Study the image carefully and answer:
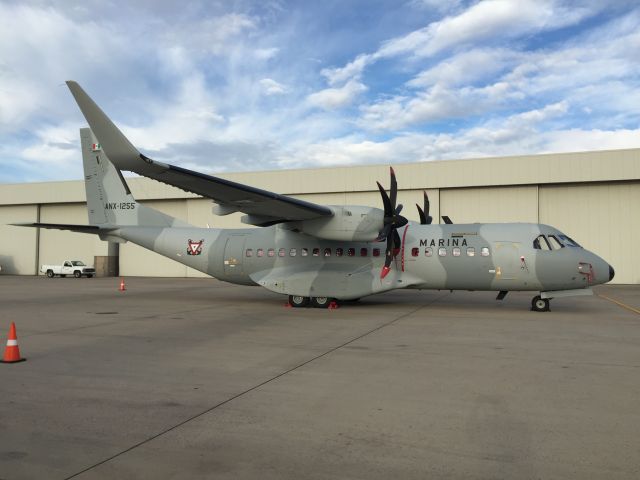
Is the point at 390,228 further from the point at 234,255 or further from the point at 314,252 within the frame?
the point at 234,255

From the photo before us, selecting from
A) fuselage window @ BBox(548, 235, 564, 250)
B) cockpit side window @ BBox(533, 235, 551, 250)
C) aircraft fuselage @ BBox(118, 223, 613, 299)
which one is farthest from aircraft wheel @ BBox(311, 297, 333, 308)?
fuselage window @ BBox(548, 235, 564, 250)

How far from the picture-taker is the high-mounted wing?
11.4m

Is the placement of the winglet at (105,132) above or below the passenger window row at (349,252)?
above

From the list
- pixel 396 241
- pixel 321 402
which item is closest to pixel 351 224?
pixel 396 241

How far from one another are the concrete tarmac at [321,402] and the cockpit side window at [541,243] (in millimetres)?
3658

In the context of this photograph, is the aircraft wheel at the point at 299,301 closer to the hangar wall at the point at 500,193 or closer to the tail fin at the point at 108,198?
the tail fin at the point at 108,198

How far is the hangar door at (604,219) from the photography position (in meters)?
29.5

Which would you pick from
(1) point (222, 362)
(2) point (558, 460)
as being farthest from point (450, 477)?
(1) point (222, 362)

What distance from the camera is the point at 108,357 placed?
862 centimetres

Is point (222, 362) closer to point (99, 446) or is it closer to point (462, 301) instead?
point (99, 446)

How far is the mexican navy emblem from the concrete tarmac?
6994 millimetres

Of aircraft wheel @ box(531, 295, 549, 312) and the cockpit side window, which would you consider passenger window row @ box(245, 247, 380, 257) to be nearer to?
the cockpit side window

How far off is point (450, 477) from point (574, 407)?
2.75m

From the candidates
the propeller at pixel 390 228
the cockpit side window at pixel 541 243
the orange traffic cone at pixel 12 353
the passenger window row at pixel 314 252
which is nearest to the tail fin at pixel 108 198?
the passenger window row at pixel 314 252
